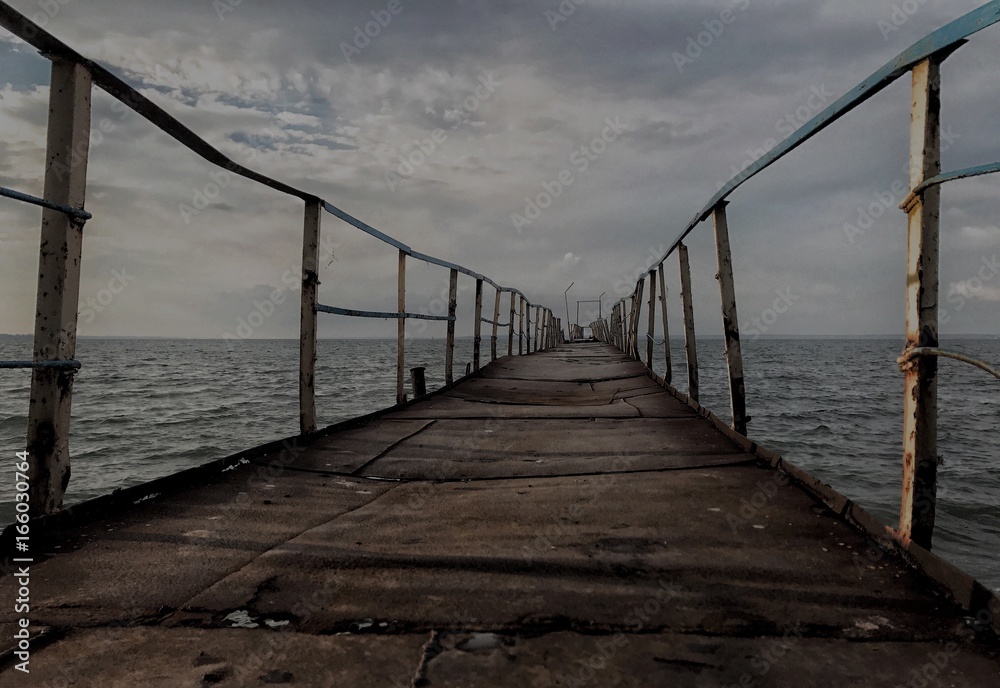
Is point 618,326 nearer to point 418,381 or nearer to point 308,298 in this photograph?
point 418,381

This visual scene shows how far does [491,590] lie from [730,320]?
2.54m

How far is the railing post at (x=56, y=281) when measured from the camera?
1697 mm

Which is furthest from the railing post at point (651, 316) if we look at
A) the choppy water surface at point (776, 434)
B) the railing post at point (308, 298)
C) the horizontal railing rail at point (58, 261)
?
the horizontal railing rail at point (58, 261)

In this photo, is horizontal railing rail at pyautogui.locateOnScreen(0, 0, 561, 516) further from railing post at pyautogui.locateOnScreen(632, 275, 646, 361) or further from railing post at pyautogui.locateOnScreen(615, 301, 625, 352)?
railing post at pyautogui.locateOnScreen(615, 301, 625, 352)

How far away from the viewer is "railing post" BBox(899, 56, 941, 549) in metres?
1.51

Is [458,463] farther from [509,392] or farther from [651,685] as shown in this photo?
[509,392]

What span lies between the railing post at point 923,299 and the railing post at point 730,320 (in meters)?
1.69

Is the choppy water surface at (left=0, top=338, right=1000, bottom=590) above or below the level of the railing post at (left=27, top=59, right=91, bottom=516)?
below

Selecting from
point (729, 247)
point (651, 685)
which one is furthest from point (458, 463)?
point (729, 247)

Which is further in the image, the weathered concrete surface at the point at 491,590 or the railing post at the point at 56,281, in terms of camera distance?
the railing post at the point at 56,281

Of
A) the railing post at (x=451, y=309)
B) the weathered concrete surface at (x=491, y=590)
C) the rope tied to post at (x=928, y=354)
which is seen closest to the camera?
the weathered concrete surface at (x=491, y=590)

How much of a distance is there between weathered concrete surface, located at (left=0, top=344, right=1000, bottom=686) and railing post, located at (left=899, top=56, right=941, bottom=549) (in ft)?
0.71

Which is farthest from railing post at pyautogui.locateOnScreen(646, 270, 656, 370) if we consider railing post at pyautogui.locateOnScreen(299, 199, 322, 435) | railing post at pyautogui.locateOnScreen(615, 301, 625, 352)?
railing post at pyautogui.locateOnScreen(615, 301, 625, 352)

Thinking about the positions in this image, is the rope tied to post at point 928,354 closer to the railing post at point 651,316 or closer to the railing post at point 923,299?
the railing post at point 923,299
